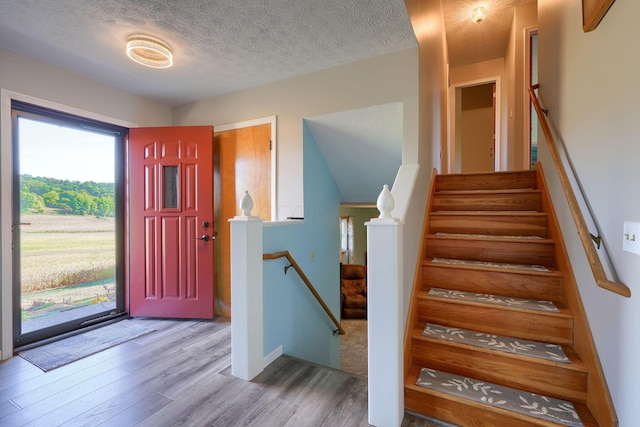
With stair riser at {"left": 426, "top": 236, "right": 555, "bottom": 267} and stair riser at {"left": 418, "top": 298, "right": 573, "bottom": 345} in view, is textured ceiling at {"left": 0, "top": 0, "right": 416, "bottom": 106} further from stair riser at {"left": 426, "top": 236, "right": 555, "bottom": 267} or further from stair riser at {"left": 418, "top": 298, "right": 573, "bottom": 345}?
stair riser at {"left": 418, "top": 298, "right": 573, "bottom": 345}

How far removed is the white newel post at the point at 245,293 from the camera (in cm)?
193

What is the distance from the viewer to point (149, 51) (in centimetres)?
223

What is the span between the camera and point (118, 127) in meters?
3.09

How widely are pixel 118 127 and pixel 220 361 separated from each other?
2.71 meters

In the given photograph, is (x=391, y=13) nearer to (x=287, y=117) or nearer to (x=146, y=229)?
(x=287, y=117)

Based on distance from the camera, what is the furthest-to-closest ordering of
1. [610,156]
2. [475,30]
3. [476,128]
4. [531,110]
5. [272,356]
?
1. [476,128]
2. [475,30]
3. [531,110]
4. [272,356]
5. [610,156]

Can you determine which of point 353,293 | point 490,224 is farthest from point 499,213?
point 353,293

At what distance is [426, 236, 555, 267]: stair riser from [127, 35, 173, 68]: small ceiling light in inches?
106

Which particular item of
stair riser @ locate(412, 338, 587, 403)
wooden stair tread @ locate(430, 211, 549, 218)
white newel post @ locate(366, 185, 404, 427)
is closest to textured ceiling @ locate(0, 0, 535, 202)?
wooden stair tread @ locate(430, 211, 549, 218)

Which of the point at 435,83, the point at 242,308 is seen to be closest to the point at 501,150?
the point at 435,83

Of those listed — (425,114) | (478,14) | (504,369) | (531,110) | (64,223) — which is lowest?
(504,369)

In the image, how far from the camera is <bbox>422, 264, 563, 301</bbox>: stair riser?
6.25 ft

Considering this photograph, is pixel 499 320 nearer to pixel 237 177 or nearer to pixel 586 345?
pixel 586 345

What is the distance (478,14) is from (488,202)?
2338 millimetres
